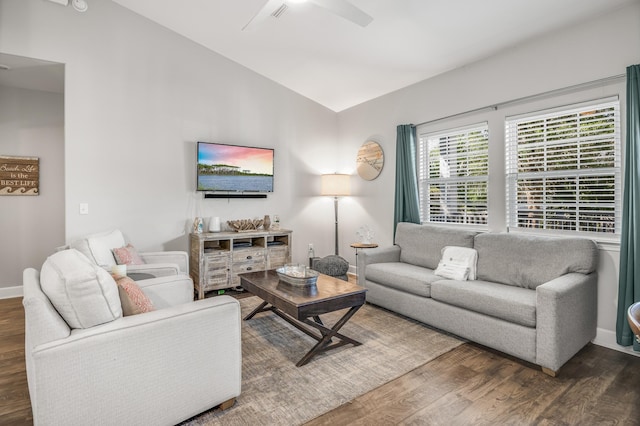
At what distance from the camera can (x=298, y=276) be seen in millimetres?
2754

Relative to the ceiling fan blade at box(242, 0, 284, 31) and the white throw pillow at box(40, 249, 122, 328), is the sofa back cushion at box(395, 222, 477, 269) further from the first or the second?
the white throw pillow at box(40, 249, 122, 328)

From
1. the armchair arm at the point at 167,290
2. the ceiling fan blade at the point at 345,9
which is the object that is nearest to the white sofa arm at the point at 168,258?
the armchair arm at the point at 167,290

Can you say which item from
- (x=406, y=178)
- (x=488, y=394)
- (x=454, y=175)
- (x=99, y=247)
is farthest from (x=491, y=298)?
(x=99, y=247)

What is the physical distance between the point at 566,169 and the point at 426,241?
150cm

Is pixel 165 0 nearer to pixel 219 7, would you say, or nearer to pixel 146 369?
pixel 219 7

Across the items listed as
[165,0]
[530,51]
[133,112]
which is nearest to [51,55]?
[133,112]

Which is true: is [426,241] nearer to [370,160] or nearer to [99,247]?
[370,160]

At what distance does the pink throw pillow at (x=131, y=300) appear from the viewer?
177 cm

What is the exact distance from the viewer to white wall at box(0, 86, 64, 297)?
4023 mm

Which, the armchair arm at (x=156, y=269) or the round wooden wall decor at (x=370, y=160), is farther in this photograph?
the round wooden wall decor at (x=370, y=160)

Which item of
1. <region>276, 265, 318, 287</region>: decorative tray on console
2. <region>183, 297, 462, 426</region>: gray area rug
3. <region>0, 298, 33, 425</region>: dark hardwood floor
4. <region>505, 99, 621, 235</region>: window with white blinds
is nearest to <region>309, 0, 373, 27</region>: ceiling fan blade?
<region>505, 99, 621, 235</region>: window with white blinds

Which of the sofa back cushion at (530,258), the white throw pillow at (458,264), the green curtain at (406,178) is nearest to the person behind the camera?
the sofa back cushion at (530,258)

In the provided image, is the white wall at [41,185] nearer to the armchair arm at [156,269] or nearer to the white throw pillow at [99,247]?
the white throw pillow at [99,247]

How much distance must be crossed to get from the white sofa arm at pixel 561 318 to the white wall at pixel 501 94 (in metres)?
0.44
